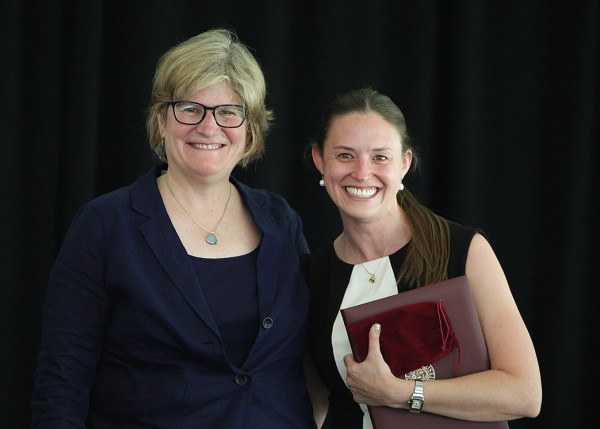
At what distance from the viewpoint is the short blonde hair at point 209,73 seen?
225 cm

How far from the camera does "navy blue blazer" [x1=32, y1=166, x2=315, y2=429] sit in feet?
6.81

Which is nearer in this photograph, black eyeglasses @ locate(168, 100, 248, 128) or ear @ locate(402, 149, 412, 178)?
black eyeglasses @ locate(168, 100, 248, 128)

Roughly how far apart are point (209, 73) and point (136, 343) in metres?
0.75

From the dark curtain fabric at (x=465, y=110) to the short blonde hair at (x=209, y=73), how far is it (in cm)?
85

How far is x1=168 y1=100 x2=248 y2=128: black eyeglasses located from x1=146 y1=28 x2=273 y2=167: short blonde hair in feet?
0.08

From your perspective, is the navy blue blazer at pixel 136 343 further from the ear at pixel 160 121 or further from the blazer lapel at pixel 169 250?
the ear at pixel 160 121

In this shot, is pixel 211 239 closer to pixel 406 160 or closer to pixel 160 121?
pixel 160 121

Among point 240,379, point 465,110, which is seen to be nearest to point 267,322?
point 240,379

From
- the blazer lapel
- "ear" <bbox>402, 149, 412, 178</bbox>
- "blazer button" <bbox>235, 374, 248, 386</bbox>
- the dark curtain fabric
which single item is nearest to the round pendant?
the blazer lapel

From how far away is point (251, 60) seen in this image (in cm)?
236

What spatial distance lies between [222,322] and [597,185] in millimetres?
1973

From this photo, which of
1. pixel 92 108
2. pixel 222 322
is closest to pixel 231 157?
pixel 222 322

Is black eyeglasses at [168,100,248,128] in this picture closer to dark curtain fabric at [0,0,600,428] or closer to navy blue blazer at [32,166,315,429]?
navy blue blazer at [32,166,315,429]

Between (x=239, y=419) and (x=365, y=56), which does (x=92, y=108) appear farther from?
(x=239, y=419)
